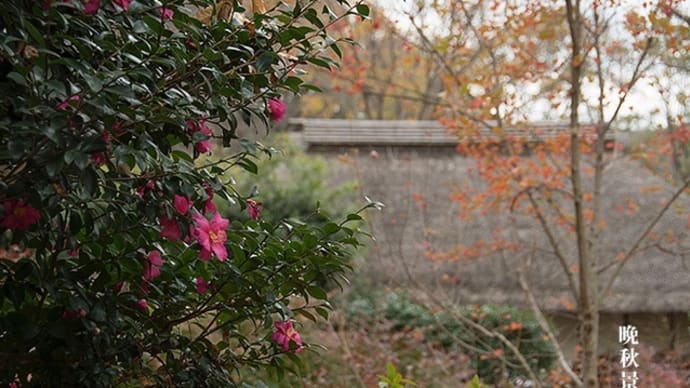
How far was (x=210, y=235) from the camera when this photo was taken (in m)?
1.43

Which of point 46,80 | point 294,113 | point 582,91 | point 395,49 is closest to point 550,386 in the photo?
point 582,91

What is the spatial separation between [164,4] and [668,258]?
6.94 metres

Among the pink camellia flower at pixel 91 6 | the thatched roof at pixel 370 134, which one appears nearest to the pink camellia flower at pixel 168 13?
the pink camellia flower at pixel 91 6

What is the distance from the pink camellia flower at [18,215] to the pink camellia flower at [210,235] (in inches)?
10.4

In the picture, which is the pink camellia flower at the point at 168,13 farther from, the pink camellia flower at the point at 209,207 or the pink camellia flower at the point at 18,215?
the pink camellia flower at the point at 18,215

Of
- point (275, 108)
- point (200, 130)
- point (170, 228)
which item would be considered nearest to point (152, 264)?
point (170, 228)

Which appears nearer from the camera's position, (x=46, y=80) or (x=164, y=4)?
(x=46, y=80)

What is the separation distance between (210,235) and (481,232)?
613cm

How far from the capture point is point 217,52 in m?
1.42

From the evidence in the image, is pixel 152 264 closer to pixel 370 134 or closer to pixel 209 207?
pixel 209 207

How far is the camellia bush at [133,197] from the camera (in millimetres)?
1236

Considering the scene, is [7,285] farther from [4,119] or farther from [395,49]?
[395,49]

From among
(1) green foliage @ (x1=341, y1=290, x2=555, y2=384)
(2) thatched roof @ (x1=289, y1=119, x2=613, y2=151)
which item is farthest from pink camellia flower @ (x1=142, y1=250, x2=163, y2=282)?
(2) thatched roof @ (x1=289, y1=119, x2=613, y2=151)

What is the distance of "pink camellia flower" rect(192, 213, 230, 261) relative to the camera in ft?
4.65
